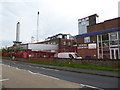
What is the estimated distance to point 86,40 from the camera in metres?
32.6

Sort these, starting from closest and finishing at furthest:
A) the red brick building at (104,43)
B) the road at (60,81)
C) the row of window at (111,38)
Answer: the road at (60,81), the red brick building at (104,43), the row of window at (111,38)

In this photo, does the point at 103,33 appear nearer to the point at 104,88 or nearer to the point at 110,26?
the point at 110,26

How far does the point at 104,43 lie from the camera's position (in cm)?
2608

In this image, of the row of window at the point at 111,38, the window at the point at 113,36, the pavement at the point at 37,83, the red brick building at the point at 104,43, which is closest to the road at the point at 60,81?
the pavement at the point at 37,83

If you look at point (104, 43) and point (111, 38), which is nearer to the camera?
point (111, 38)

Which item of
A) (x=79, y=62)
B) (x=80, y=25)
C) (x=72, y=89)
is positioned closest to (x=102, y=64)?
(x=79, y=62)

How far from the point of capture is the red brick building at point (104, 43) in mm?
22172

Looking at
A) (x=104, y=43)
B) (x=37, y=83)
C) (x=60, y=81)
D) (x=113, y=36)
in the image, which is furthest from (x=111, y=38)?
(x=37, y=83)

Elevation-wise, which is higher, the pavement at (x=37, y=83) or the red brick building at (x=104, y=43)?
the red brick building at (x=104, y=43)

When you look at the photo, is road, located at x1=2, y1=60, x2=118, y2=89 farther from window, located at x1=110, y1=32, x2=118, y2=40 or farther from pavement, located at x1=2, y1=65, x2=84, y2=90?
window, located at x1=110, y1=32, x2=118, y2=40

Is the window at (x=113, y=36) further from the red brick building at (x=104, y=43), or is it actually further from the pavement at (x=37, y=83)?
the pavement at (x=37, y=83)

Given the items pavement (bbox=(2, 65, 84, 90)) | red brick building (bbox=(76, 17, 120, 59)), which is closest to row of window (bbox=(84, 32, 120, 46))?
red brick building (bbox=(76, 17, 120, 59))

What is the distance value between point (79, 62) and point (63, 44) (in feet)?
135

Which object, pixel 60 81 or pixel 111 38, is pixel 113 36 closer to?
pixel 111 38
